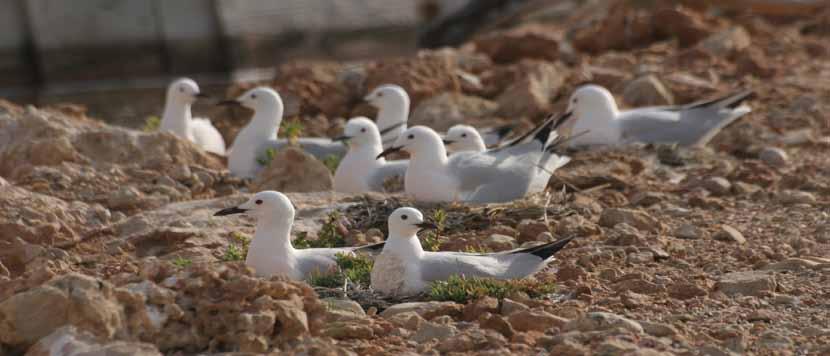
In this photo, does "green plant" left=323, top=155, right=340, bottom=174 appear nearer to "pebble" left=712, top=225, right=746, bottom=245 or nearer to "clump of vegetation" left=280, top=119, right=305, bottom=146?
"clump of vegetation" left=280, top=119, right=305, bottom=146

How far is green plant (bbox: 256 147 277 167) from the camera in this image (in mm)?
10172

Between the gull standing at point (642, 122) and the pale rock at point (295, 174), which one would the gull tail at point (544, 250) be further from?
the gull standing at point (642, 122)

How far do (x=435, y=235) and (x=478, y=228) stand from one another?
46 cm

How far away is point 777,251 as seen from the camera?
7559mm

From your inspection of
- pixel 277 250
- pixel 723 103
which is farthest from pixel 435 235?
pixel 723 103

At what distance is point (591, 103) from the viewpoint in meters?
10.7

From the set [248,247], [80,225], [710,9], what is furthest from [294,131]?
[710,9]

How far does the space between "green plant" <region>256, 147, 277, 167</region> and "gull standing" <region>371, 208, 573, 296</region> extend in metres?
3.52

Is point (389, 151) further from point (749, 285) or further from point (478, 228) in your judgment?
point (749, 285)

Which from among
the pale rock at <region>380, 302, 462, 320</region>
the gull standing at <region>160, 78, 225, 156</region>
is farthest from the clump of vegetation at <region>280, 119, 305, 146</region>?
the pale rock at <region>380, 302, 462, 320</region>

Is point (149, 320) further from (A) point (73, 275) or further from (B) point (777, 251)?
(B) point (777, 251)

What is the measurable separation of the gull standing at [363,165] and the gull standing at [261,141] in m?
0.63

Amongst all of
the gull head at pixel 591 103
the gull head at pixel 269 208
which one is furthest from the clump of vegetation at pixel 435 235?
the gull head at pixel 591 103

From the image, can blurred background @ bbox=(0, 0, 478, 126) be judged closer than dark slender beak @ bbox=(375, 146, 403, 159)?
→ No
